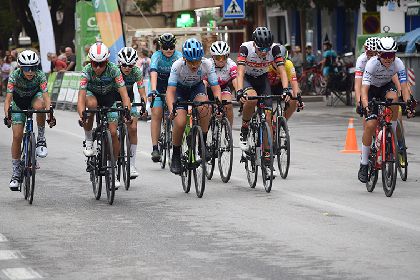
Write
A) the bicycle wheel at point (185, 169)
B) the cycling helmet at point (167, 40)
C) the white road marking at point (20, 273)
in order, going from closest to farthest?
the white road marking at point (20, 273)
the bicycle wheel at point (185, 169)
the cycling helmet at point (167, 40)

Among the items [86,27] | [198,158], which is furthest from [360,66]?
[86,27]

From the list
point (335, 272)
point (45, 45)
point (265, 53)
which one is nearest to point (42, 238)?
point (335, 272)

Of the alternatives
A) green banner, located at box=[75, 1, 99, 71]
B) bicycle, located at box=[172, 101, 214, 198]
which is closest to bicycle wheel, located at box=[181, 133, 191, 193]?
bicycle, located at box=[172, 101, 214, 198]

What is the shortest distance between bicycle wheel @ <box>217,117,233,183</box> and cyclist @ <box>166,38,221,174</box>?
0.24 meters

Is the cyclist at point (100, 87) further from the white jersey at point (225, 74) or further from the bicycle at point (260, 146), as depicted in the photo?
the white jersey at point (225, 74)

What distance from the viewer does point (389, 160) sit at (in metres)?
13.6

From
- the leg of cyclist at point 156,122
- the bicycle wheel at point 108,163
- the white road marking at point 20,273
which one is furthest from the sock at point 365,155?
the white road marking at point 20,273

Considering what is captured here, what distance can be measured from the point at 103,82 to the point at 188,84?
121 centimetres

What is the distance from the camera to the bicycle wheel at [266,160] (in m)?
14.2

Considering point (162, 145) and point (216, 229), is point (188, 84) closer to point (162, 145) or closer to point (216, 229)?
point (162, 145)

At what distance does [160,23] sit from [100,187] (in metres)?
68.5

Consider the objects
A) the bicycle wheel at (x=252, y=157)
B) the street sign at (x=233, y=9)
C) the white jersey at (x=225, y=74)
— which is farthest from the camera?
the street sign at (x=233, y=9)

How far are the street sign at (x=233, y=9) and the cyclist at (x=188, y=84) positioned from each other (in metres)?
16.8

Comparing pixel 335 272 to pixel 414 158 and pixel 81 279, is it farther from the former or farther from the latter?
pixel 414 158
